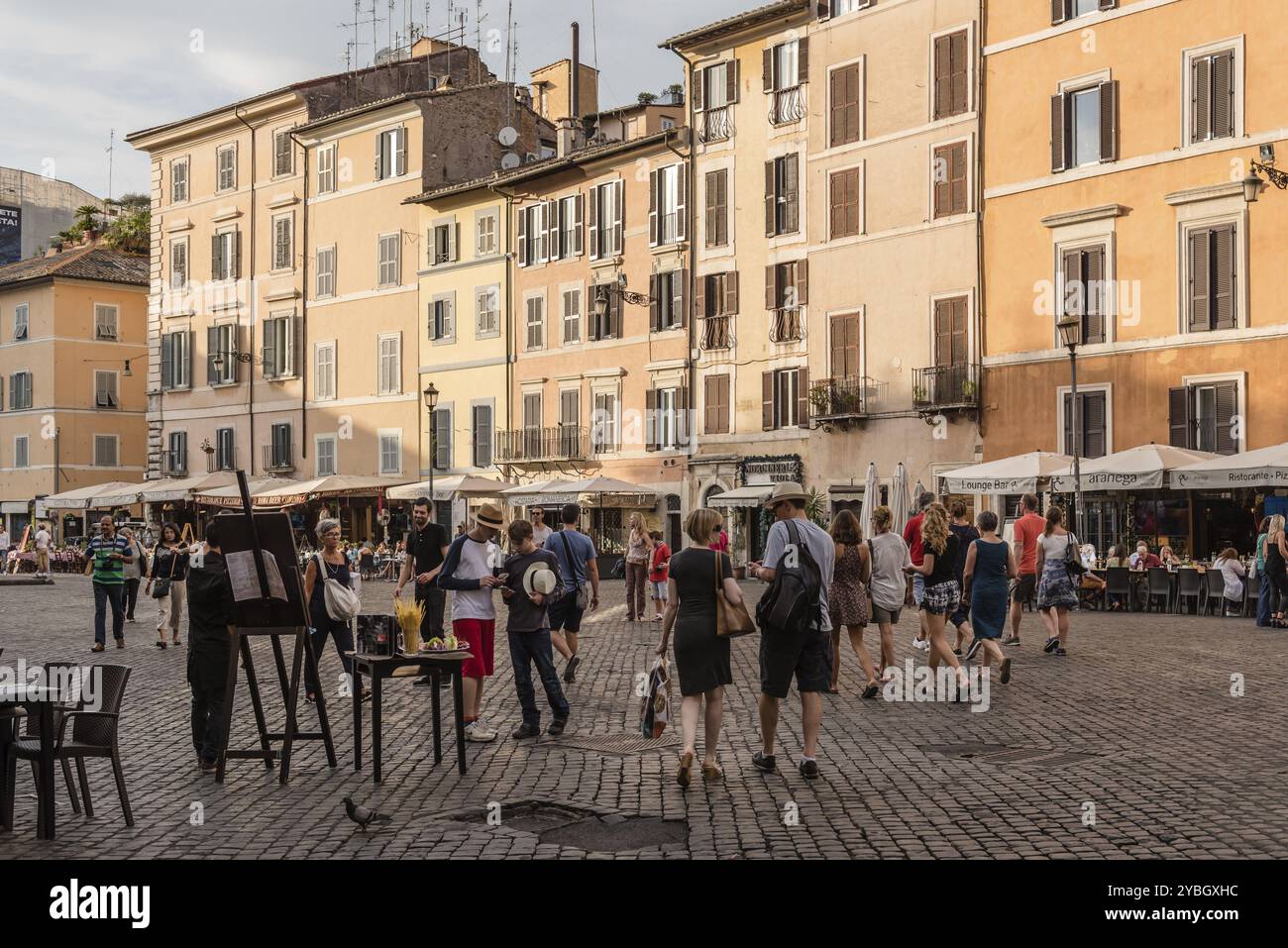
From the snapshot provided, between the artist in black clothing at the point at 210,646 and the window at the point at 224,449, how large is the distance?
154ft

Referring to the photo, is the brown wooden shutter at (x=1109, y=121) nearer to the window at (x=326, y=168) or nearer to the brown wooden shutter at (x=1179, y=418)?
the brown wooden shutter at (x=1179, y=418)

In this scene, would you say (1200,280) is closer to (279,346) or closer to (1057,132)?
(1057,132)

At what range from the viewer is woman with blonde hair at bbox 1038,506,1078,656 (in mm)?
17281

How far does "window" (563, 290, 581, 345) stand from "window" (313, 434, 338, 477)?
35.8 ft

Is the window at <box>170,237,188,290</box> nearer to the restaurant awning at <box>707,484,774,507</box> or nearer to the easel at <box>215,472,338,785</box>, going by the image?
the restaurant awning at <box>707,484,774,507</box>

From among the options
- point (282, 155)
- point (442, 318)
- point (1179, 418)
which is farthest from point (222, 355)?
point (1179, 418)

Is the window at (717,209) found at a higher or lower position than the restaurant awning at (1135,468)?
higher

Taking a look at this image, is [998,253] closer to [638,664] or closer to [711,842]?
[638,664]

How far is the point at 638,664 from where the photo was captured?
56.1ft

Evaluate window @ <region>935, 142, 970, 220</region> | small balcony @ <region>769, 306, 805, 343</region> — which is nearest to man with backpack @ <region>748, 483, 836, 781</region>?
window @ <region>935, 142, 970, 220</region>

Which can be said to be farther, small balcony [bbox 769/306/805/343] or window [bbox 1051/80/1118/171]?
small balcony [bbox 769/306/805/343]

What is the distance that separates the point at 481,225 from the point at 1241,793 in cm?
4111

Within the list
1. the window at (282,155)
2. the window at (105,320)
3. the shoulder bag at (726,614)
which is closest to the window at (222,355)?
the window at (282,155)

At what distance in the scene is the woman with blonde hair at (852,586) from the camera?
13.4 meters
